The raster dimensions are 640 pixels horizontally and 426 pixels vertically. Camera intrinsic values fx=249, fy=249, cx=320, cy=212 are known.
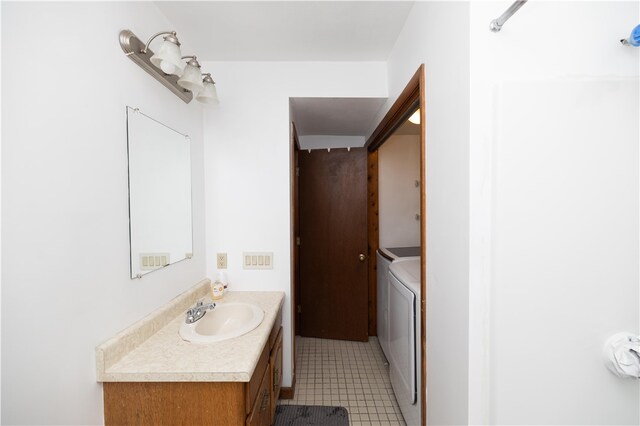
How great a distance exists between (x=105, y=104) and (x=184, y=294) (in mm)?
996

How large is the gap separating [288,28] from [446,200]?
128 cm

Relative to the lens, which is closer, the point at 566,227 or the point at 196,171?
the point at 566,227

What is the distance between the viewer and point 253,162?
1728 mm

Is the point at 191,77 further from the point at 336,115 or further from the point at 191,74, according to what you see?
the point at 336,115

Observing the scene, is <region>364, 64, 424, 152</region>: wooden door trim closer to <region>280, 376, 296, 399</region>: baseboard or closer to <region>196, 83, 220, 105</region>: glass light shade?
<region>196, 83, 220, 105</region>: glass light shade

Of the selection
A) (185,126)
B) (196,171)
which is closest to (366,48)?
(185,126)

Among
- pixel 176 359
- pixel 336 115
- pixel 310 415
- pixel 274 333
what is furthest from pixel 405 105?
pixel 310 415

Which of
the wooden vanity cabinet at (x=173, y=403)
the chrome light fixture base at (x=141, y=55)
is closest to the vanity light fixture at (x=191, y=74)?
the chrome light fixture base at (x=141, y=55)

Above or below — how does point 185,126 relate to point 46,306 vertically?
above

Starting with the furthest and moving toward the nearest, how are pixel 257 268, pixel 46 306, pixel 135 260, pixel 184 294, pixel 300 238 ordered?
pixel 300 238, pixel 257 268, pixel 184 294, pixel 135 260, pixel 46 306

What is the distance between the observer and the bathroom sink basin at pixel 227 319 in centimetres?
126

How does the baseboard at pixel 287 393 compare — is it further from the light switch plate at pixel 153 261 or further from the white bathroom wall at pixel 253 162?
the light switch plate at pixel 153 261

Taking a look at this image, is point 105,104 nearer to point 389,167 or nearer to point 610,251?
point 610,251

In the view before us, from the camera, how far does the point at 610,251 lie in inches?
30.7
